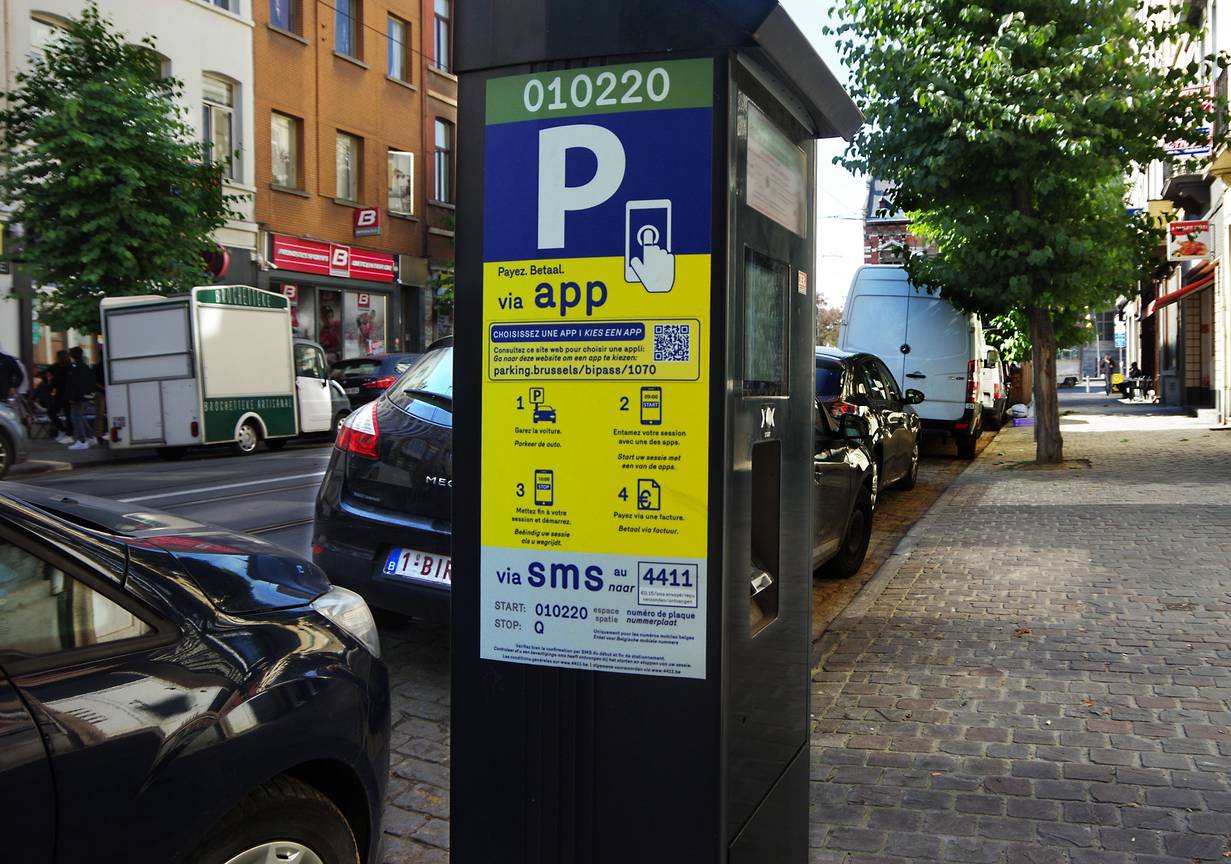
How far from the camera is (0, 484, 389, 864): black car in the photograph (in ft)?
6.57

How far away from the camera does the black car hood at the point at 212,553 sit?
271cm

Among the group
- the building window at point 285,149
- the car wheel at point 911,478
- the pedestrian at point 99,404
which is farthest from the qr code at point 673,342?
the building window at point 285,149

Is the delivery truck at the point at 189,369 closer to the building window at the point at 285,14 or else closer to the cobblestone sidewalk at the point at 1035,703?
the building window at the point at 285,14

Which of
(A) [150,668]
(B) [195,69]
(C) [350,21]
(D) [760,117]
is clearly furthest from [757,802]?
(C) [350,21]

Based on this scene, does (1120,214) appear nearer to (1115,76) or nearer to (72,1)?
(1115,76)

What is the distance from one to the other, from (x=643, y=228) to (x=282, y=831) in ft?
4.82

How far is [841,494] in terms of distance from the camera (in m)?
7.48

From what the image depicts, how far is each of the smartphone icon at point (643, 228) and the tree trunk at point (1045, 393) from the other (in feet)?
46.4

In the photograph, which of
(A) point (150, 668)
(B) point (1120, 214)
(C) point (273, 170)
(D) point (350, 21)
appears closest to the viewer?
(A) point (150, 668)

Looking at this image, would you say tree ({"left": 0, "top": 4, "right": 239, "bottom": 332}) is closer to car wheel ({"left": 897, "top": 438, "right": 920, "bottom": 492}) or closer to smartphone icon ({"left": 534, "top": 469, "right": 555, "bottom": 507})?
car wheel ({"left": 897, "top": 438, "right": 920, "bottom": 492})

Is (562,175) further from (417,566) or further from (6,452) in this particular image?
(6,452)

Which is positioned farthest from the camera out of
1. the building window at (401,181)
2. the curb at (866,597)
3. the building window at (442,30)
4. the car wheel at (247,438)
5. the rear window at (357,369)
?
the building window at (442,30)

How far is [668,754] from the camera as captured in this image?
88.7 inches

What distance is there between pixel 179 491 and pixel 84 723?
36.2 ft
